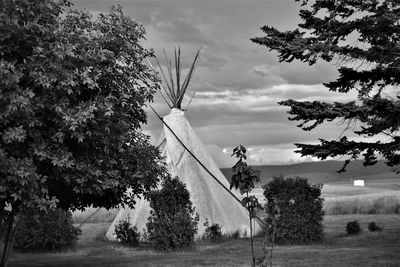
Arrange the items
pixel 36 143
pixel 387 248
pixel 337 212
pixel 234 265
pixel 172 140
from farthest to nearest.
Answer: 1. pixel 337 212
2. pixel 172 140
3. pixel 387 248
4. pixel 234 265
5. pixel 36 143

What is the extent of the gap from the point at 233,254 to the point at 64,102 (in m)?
9.29

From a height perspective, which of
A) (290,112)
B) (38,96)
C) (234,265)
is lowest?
(234,265)

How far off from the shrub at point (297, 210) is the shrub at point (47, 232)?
7.53 m

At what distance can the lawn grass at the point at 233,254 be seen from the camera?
17.7m

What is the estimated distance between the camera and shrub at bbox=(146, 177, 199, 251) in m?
21.3

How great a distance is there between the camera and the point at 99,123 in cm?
1334

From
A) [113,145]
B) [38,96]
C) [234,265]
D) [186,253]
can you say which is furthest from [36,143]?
[186,253]

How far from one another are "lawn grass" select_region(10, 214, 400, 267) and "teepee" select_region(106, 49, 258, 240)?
3.86 feet

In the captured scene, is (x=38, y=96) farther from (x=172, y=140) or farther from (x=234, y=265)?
(x=172, y=140)

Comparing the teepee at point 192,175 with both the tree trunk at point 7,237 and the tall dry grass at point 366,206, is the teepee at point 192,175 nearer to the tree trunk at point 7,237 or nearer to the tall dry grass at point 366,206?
the tree trunk at point 7,237

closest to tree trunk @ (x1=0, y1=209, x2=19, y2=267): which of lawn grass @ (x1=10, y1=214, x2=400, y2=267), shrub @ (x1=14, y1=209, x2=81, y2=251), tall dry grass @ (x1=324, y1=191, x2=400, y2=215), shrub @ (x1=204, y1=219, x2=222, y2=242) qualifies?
lawn grass @ (x1=10, y1=214, x2=400, y2=267)

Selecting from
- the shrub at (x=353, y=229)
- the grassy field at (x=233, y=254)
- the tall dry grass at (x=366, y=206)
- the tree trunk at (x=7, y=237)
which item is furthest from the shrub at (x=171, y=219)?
the tall dry grass at (x=366, y=206)

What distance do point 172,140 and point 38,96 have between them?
12827mm

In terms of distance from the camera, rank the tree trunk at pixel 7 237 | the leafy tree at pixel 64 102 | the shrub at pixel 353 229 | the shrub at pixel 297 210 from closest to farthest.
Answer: the leafy tree at pixel 64 102
the tree trunk at pixel 7 237
the shrub at pixel 297 210
the shrub at pixel 353 229
